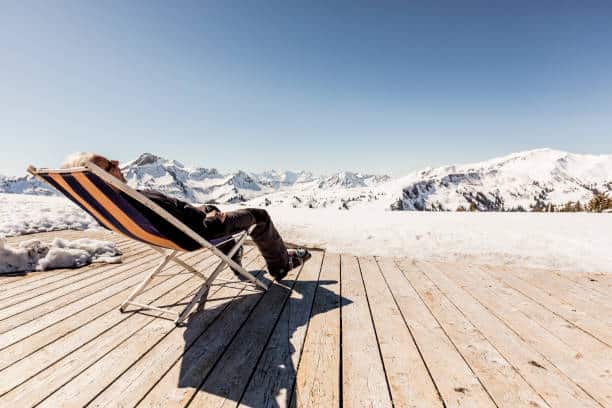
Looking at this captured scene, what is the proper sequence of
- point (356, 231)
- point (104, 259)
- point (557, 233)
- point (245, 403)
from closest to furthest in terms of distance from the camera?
point (245, 403)
point (104, 259)
point (557, 233)
point (356, 231)

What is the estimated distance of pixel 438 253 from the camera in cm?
460

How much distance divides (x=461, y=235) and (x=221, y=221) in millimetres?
4161

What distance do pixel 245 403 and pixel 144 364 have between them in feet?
2.70

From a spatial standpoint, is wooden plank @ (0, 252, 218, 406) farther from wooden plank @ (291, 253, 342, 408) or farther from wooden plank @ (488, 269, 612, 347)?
wooden plank @ (488, 269, 612, 347)

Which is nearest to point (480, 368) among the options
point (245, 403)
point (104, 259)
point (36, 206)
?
point (245, 403)

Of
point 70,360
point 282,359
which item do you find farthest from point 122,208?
point 282,359

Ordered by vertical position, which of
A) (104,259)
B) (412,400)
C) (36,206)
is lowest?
(412,400)

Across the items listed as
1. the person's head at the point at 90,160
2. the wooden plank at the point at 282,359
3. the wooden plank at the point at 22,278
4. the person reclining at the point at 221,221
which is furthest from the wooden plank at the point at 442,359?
the wooden plank at the point at 22,278

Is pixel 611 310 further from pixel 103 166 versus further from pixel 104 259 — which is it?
pixel 104 259

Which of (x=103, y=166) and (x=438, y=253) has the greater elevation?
(x=103, y=166)

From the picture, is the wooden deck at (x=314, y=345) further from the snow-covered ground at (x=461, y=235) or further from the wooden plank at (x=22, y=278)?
the snow-covered ground at (x=461, y=235)

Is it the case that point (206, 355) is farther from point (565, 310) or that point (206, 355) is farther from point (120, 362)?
point (565, 310)

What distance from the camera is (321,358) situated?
74.4 inches

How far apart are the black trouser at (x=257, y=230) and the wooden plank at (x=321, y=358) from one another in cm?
65
